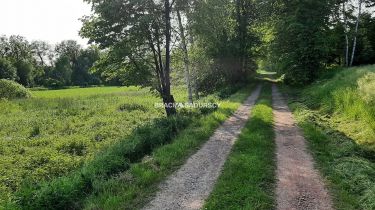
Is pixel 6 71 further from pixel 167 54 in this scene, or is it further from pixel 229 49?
pixel 167 54

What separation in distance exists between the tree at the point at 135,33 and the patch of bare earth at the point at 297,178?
896 cm

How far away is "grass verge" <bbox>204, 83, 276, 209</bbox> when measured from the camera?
7.42m

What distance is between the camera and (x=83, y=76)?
110312mm

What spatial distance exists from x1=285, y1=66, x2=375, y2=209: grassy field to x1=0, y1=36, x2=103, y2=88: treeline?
2993 inches

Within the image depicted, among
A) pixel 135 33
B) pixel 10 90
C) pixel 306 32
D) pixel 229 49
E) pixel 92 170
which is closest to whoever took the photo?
pixel 92 170

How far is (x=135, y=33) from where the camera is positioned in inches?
727

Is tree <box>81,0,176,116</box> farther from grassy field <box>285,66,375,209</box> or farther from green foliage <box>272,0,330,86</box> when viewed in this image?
green foliage <box>272,0,330,86</box>

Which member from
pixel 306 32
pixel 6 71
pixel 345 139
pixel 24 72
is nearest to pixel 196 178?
pixel 345 139

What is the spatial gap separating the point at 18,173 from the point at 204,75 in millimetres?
28678

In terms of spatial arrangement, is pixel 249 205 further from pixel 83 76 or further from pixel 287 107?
pixel 83 76

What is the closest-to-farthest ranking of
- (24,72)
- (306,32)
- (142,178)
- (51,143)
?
(142,178), (51,143), (306,32), (24,72)

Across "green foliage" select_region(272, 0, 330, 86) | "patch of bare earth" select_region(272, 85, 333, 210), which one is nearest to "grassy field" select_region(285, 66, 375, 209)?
"patch of bare earth" select_region(272, 85, 333, 210)

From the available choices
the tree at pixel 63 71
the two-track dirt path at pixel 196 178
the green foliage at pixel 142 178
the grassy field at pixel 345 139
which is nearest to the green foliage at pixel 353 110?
the grassy field at pixel 345 139

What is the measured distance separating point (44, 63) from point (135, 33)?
363 ft
